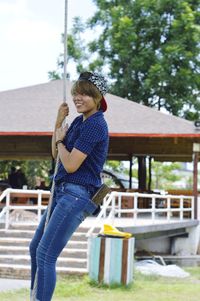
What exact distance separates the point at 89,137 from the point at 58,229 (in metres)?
0.59

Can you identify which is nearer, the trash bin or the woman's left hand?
the woman's left hand

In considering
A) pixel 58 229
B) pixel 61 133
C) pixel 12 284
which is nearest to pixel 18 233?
pixel 12 284

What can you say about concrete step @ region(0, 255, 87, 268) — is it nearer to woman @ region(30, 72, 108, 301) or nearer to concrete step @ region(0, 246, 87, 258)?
concrete step @ region(0, 246, 87, 258)

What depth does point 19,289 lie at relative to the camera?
7238mm

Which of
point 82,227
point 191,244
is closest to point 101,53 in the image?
point 191,244

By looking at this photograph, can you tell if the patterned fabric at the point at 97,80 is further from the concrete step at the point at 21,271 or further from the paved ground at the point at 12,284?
the concrete step at the point at 21,271

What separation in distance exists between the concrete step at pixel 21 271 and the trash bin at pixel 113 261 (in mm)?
954

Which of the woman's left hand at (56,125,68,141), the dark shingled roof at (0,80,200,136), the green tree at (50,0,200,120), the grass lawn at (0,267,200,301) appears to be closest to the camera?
the woman's left hand at (56,125,68,141)

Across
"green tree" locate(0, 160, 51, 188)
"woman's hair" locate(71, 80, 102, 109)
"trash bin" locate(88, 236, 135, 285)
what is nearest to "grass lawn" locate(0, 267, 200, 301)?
"trash bin" locate(88, 236, 135, 285)

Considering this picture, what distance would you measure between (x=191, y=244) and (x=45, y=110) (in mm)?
5835

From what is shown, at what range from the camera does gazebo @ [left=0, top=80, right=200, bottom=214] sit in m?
16.2

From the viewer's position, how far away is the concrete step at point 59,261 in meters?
9.22

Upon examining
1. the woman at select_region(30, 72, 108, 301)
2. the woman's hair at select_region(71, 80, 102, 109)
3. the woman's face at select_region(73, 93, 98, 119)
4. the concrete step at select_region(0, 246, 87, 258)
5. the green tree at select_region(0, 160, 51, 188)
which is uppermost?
the woman's hair at select_region(71, 80, 102, 109)

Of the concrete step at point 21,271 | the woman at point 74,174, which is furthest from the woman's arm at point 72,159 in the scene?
the concrete step at point 21,271
